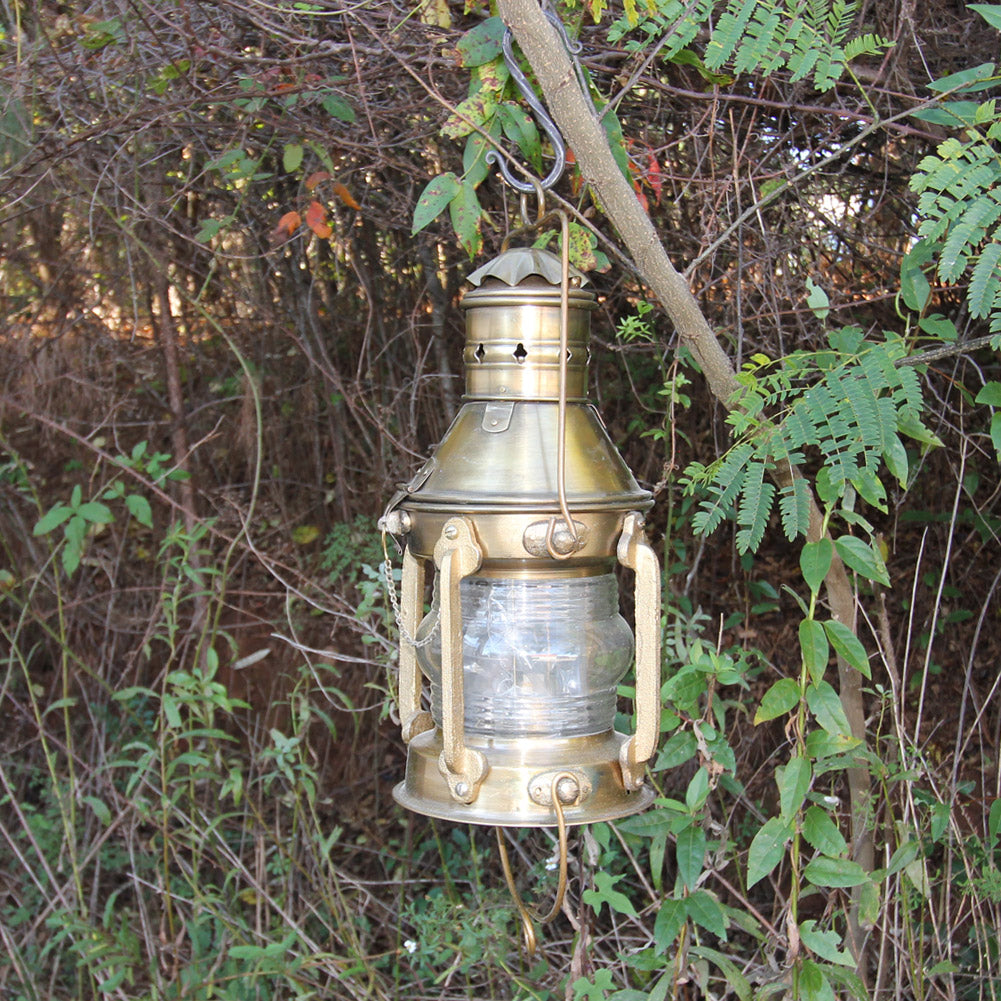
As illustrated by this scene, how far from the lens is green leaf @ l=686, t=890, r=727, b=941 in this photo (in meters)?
2.01

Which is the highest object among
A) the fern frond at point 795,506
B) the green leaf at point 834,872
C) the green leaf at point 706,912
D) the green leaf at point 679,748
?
the fern frond at point 795,506

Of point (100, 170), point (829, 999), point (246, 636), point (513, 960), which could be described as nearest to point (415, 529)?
point (829, 999)

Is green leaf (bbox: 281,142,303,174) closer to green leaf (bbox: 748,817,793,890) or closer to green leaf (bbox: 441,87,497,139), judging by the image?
green leaf (bbox: 441,87,497,139)

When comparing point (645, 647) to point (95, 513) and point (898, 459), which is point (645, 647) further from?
point (95, 513)

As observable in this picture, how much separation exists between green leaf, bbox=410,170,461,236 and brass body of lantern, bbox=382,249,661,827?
1.34 feet

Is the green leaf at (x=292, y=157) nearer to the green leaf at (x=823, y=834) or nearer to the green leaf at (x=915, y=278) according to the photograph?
the green leaf at (x=915, y=278)

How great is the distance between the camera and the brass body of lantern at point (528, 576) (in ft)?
4.57

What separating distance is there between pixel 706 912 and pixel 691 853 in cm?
11

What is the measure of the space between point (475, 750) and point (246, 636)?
104 inches

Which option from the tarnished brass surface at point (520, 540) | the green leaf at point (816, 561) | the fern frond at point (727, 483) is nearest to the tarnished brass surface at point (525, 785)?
the tarnished brass surface at point (520, 540)

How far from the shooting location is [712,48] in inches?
69.2

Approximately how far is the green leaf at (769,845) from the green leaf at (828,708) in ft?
0.65

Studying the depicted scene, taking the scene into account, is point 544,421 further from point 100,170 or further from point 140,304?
point 140,304

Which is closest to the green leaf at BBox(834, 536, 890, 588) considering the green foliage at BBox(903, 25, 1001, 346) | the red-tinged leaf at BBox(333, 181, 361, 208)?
the green foliage at BBox(903, 25, 1001, 346)
